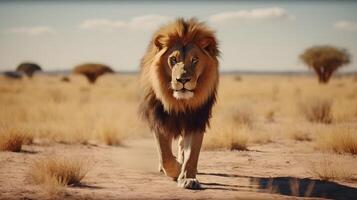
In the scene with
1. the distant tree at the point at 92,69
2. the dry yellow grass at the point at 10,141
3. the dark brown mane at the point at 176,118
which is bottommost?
the distant tree at the point at 92,69

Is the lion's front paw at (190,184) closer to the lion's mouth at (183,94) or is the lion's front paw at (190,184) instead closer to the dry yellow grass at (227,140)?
the lion's mouth at (183,94)

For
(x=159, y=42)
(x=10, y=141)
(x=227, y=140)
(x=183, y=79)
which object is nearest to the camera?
(x=183, y=79)

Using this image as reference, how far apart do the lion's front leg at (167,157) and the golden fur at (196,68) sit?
1.56ft

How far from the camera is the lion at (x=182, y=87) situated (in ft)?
20.1

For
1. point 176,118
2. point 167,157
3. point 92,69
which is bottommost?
point 92,69

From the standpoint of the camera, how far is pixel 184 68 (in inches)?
237

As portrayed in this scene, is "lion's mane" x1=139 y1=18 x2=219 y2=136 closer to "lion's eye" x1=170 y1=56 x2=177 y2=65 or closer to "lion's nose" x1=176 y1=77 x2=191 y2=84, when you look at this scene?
"lion's eye" x1=170 y1=56 x2=177 y2=65

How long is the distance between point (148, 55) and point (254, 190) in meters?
2.18

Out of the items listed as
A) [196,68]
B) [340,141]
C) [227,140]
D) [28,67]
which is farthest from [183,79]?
[28,67]

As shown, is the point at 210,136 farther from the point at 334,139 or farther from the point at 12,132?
the point at 12,132

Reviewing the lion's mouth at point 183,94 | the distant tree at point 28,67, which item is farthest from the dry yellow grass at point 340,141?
the distant tree at point 28,67

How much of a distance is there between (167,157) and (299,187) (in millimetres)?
1671

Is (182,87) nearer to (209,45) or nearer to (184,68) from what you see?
(184,68)

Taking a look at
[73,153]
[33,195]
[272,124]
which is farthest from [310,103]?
[33,195]
